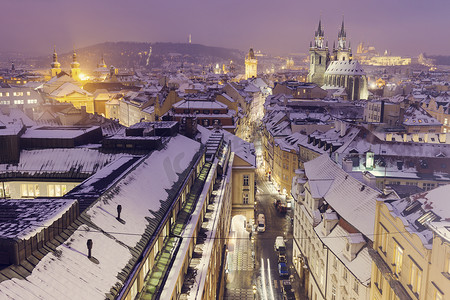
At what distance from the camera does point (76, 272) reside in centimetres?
1775

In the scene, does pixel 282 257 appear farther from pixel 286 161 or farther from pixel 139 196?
pixel 139 196

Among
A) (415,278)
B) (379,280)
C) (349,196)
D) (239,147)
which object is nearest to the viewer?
(415,278)

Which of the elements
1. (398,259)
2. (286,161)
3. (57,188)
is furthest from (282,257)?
(286,161)

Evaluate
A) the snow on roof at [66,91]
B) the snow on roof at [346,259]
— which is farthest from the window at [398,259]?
the snow on roof at [66,91]

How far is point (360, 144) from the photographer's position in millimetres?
61156

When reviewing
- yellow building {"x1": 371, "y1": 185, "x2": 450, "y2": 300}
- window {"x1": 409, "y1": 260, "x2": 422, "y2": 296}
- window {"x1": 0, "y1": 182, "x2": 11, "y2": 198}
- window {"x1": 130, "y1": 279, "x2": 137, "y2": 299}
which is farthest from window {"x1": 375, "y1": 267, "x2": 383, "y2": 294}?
window {"x1": 0, "y1": 182, "x2": 11, "y2": 198}

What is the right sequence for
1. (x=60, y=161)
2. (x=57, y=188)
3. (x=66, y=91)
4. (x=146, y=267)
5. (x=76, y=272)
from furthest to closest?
(x=66, y=91) → (x=60, y=161) → (x=57, y=188) → (x=146, y=267) → (x=76, y=272)

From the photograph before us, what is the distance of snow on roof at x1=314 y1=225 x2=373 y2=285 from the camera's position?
33.7 metres

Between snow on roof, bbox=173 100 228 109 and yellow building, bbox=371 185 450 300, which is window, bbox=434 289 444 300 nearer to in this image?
yellow building, bbox=371 185 450 300

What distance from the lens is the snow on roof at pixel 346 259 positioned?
111 feet

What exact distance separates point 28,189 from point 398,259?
29811 mm

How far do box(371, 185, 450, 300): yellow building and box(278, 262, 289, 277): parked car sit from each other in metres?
19.1

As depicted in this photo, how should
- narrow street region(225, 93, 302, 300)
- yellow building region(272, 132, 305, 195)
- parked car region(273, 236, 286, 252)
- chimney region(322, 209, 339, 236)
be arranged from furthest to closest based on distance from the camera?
yellow building region(272, 132, 305, 195) → parked car region(273, 236, 286, 252) → narrow street region(225, 93, 302, 300) → chimney region(322, 209, 339, 236)

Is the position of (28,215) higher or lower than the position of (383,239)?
higher
